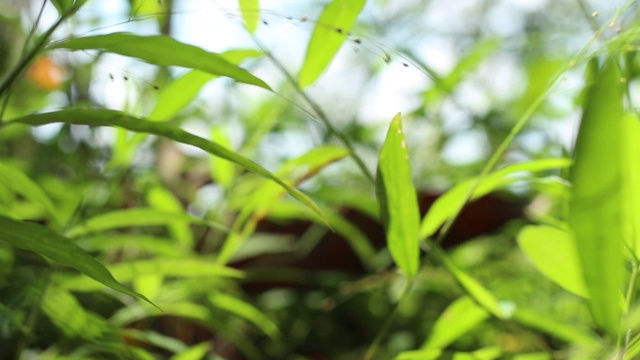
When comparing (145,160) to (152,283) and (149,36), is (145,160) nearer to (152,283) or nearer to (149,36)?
(152,283)

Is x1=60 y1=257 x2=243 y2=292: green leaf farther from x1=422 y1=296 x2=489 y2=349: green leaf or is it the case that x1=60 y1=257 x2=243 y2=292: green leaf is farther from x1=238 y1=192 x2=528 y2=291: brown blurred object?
x1=238 y1=192 x2=528 y2=291: brown blurred object

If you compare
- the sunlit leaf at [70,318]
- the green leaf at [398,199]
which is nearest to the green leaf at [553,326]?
the green leaf at [398,199]

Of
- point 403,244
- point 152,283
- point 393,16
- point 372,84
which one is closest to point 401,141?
point 403,244

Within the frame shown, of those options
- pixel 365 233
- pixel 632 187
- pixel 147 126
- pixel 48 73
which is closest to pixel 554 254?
pixel 632 187

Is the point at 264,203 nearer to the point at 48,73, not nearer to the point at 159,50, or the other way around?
the point at 159,50

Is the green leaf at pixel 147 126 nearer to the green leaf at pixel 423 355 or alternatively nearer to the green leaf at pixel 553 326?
the green leaf at pixel 423 355

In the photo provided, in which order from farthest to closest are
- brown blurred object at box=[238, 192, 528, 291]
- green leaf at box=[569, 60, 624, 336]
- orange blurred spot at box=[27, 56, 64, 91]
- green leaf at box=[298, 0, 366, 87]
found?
A: orange blurred spot at box=[27, 56, 64, 91] → brown blurred object at box=[238, 192, 528, 291] → green leaf at box=[298, 0, 366, 87] → green leaf at box=[569, 60, 624, 336]

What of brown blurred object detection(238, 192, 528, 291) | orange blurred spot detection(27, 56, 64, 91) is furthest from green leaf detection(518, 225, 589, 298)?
orange blurred spot detection(27, 56, 64, 91)
